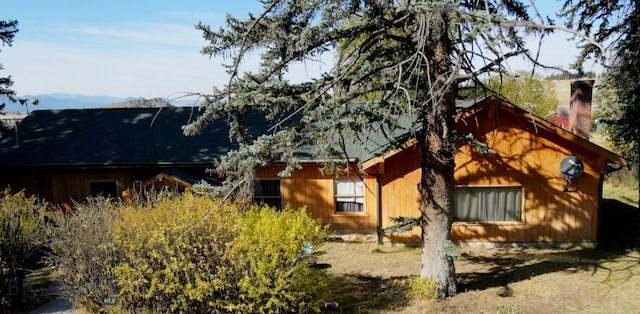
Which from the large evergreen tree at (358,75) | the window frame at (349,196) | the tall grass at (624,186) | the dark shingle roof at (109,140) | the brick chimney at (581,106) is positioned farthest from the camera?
the tall grass at (624,186)

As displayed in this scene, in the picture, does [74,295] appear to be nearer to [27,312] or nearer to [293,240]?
[27,312]

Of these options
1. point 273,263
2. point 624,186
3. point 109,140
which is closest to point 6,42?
point 109,140

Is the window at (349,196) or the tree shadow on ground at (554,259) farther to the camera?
the window at (349,196)

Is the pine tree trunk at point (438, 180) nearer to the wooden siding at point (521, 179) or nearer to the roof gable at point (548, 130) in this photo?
the roof gable at point (548, 130)

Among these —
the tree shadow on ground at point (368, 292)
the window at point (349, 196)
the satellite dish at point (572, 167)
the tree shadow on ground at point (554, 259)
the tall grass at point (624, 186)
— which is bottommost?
the tree shadow on ground at point (368, 292)

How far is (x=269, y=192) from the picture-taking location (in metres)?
15.6

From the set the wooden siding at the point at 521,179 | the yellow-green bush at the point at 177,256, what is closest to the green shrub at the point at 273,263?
the yellow-green bush at the point at 177,256

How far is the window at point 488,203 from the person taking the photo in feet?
45.6

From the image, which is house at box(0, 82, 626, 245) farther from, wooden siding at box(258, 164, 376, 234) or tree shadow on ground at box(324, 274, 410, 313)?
tree shadow on ground at box(324, 274, 410, 313)

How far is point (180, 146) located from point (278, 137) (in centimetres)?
940

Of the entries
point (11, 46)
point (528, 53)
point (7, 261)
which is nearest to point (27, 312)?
point (7, 261)

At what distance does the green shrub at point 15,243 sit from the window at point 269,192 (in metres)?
7.02

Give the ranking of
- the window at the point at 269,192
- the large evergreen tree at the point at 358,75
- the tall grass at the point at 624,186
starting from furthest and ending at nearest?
the tall grass at the point at 624,186, the window at the point at 269,192, the large evergreen tree at the point at 358,75

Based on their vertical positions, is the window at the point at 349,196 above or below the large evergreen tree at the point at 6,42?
below
